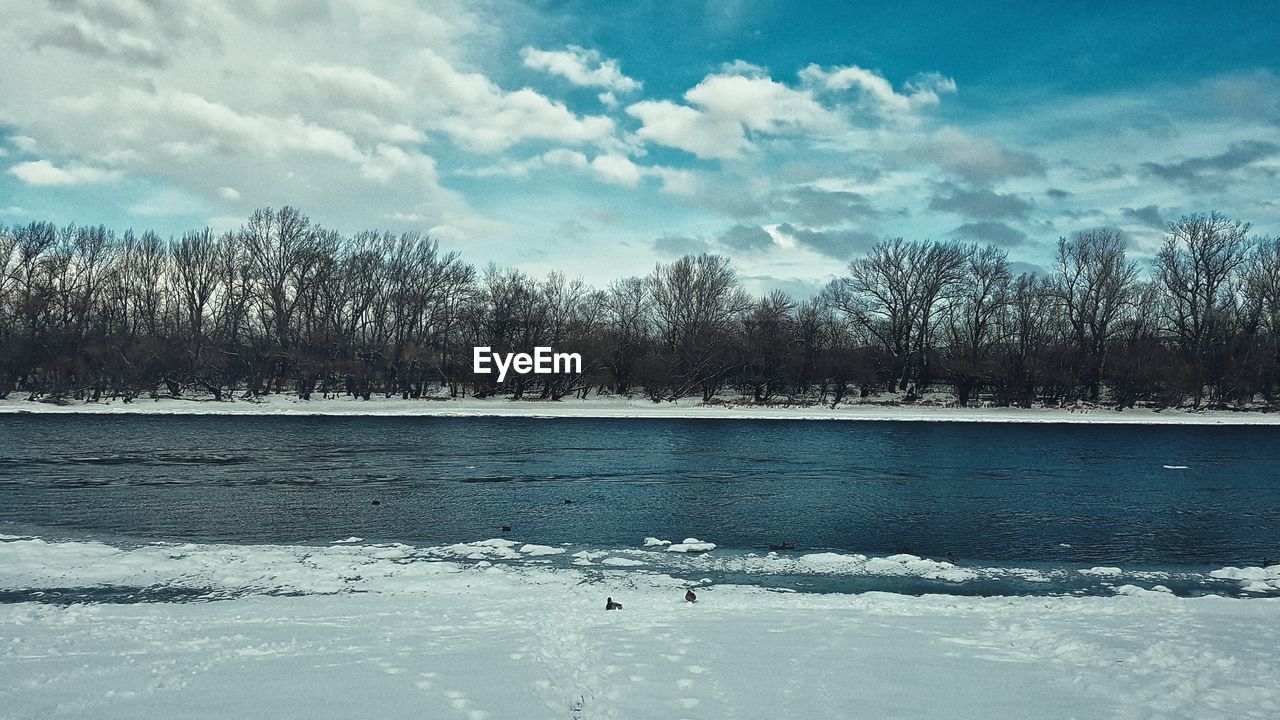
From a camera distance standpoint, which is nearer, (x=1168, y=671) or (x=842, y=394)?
(x=1168, y=671)

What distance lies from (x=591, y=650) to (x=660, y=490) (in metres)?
12.8

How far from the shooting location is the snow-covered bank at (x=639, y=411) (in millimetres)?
51188

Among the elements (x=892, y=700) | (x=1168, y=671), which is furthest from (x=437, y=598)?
(x=1168, y=671)

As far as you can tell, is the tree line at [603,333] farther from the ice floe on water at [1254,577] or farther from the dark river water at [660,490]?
the ice floe on water at [1254,577]

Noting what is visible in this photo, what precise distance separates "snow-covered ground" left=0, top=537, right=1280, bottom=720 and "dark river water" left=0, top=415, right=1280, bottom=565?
11.6ft

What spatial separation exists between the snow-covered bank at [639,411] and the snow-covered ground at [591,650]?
40347mm

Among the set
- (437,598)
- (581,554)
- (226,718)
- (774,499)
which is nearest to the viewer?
(226,718)

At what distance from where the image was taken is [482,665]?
729cm

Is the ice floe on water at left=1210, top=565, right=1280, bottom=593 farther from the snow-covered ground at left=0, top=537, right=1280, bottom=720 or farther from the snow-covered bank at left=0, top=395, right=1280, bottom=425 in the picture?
the snow-covered bank at left=0, top=395, right=1280, bottom=425

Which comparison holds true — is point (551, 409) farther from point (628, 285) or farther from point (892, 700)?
point (892, 700)

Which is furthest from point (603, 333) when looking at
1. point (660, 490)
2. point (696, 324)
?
point (660, 490)

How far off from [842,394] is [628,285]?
72.4 feet

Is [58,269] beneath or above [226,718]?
above

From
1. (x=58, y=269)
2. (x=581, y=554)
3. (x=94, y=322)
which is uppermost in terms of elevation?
(x=58, y=269)
